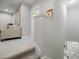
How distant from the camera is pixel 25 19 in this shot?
5367mm

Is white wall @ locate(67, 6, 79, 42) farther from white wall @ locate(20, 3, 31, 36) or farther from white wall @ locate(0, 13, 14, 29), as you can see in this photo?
white wall @ locate(0, 13, 14, 29)

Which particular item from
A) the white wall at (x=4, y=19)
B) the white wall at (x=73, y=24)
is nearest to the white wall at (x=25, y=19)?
the white wall at (x=73, y=24)

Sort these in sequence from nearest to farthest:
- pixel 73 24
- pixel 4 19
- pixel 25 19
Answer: pixel 25 19 < pixel 73 24 < pixel 4 19

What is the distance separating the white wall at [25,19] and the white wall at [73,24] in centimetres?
321

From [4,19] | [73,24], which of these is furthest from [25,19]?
[4,19]

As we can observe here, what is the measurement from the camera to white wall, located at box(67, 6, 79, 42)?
541 centimetres

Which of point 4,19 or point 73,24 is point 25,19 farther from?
point 4,19

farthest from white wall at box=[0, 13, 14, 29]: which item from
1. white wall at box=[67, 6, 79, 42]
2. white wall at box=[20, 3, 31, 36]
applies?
white wall at box=[67, 6, 79, 42]

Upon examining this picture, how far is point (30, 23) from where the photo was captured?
565cm

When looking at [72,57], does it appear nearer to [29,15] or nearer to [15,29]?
[15,29]

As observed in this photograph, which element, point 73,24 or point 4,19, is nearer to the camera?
point 73,24

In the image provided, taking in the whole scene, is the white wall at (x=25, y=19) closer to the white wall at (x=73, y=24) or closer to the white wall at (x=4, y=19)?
the white wall at (x=73, y=24)

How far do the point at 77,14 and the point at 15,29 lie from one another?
178 inches

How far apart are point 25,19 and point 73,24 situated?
3704 mm
